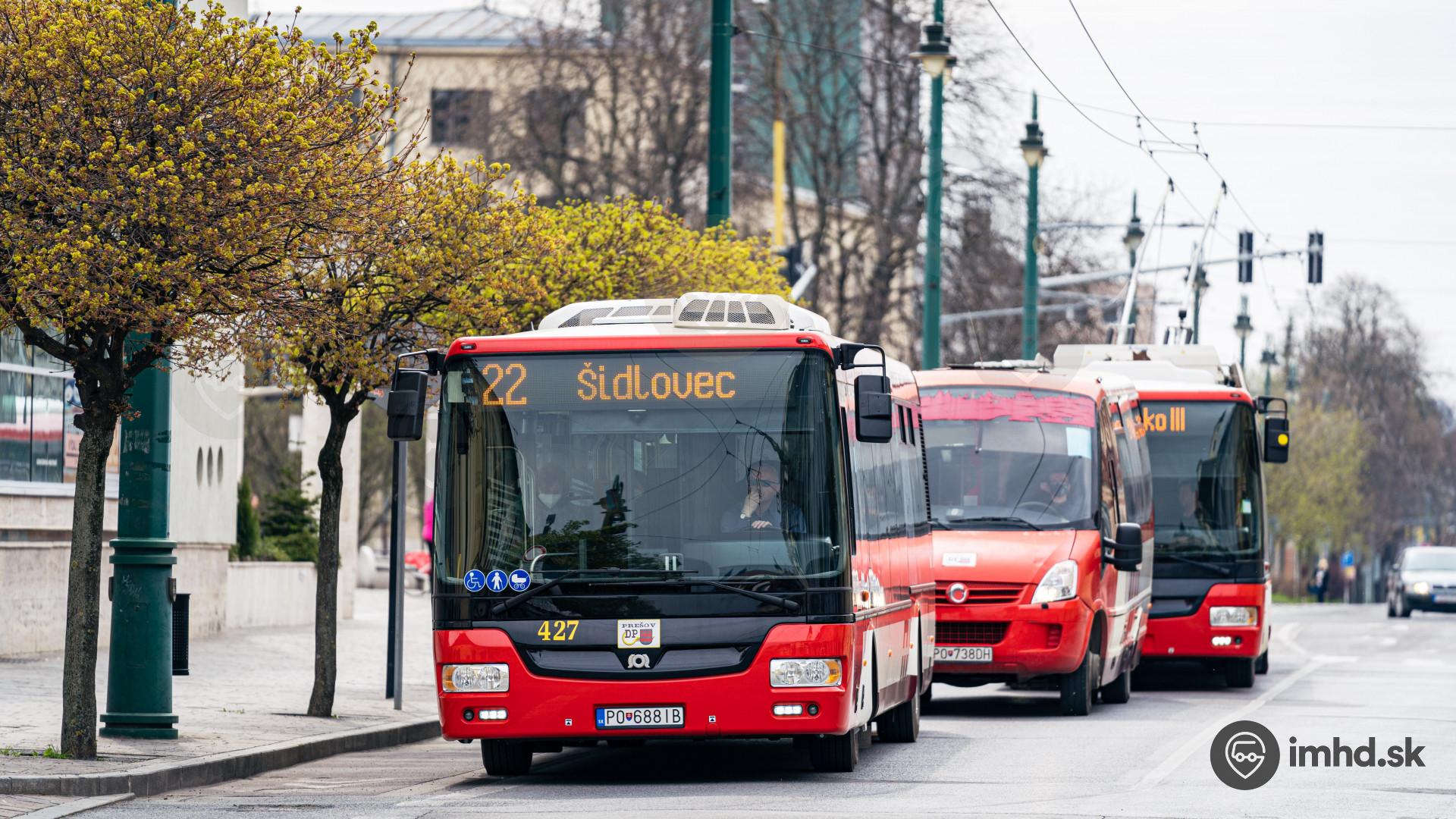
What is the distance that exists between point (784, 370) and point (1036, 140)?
921 inches

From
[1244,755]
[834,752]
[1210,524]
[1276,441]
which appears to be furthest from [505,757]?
[1276,441]

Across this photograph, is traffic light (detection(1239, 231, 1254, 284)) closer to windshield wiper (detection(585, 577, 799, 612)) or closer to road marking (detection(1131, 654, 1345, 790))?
road marking (detection(1131, 654, 1345, 790))

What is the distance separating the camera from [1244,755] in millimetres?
15695

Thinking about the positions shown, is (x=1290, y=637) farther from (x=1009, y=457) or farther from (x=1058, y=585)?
(x=1058, y=585)

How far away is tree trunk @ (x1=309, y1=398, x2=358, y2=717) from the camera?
58.8ft

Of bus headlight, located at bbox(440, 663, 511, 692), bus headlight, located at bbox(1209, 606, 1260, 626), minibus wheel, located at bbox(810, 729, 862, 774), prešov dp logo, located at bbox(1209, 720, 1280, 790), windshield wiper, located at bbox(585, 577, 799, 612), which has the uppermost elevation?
windshield wiper, located at bbox(585, 577, 799, 612)

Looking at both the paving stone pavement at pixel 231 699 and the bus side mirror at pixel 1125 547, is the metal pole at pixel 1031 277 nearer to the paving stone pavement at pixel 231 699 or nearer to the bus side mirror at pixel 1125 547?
the paving stone pavement at pixel 231 699

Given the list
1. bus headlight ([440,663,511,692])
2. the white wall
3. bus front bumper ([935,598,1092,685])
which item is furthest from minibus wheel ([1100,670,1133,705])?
the white wall

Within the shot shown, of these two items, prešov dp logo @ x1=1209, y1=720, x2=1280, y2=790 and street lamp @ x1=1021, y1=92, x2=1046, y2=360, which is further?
street lamp @ x1=1021, y1=92, x2=1046, y2=360

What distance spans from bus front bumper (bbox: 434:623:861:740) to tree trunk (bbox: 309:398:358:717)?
4.59 metres

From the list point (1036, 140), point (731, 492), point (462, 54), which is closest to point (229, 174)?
point (731, 492)

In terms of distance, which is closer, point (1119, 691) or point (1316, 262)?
point (1119, 691)

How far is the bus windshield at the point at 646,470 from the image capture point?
13.6 metres

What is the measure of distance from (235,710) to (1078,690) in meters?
6.60
